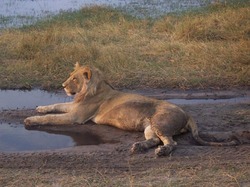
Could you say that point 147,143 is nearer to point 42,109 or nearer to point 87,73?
point 87,73

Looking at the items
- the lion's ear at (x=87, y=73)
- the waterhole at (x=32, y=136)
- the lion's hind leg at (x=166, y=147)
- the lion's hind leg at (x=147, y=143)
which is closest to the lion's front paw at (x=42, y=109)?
the waterhole at (x=32, y=136)

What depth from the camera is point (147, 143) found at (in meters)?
6.05

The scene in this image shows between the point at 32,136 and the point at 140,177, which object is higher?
the point at 140,177

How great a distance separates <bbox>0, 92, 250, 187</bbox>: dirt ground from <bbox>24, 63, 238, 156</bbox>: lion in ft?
0.35

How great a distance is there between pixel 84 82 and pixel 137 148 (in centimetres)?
181

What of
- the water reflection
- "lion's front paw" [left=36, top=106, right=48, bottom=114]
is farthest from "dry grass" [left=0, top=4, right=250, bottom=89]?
the water reflection

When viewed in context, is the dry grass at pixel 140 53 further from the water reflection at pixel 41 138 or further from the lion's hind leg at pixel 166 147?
the lion's hind leg at pixel 166 147

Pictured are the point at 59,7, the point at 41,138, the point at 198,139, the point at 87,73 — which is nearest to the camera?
the point at 198,139

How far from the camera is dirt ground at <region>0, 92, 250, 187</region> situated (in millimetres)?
4867

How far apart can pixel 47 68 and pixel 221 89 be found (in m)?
3.28

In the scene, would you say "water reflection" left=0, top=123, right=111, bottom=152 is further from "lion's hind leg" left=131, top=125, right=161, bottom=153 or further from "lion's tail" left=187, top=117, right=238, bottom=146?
"lion's tail" left=187, top=117, right=238, bottom=146

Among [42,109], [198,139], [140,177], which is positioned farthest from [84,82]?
[140,177]

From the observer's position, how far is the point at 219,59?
10.4m

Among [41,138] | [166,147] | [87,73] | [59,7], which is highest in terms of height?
[87,73]
